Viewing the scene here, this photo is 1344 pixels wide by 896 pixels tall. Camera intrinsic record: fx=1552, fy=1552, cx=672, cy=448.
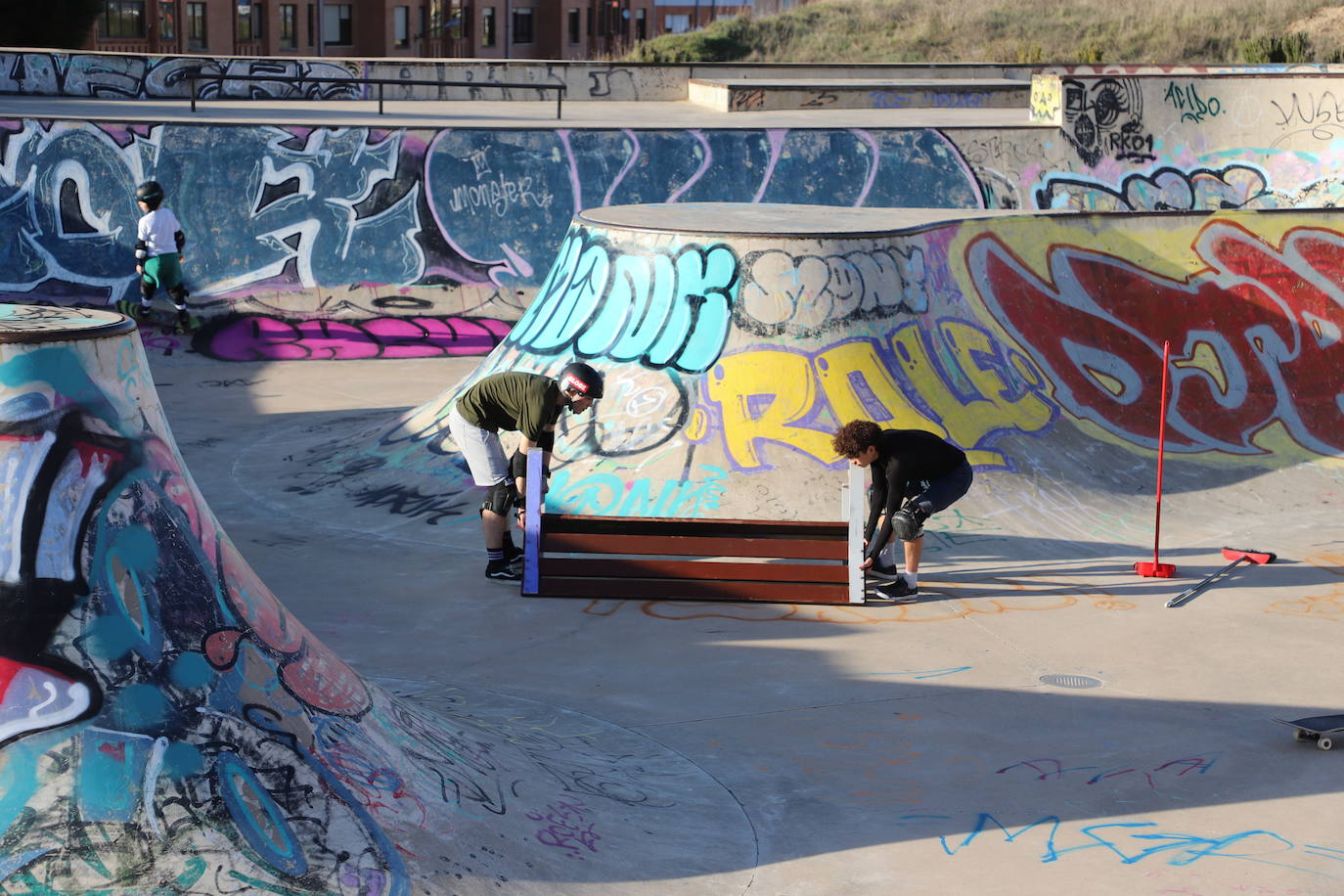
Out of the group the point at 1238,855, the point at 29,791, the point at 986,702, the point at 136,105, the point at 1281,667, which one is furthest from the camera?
the point at 136,105

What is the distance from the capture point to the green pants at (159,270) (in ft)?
52.1

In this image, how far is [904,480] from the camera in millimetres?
8984

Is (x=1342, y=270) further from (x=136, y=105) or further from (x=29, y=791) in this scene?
(x=136, y=105)

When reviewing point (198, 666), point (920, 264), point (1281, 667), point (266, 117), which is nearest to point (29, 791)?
point (198, 666)

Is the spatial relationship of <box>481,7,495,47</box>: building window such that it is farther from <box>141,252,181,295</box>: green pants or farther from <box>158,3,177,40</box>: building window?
<box>141,252,181,295</box>: green pants

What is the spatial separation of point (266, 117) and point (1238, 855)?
18946 mm

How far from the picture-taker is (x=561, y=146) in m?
18.2

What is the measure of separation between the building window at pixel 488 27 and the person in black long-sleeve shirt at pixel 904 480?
61566mm

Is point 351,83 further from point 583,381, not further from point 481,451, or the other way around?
point 583,381

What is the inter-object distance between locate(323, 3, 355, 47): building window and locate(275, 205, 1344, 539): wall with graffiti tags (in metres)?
51.0

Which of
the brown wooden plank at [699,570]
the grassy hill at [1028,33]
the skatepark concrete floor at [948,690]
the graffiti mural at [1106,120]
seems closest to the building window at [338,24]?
the grassy hill at [1028,33]

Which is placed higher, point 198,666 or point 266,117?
point 266,117

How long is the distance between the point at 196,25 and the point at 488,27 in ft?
57.3

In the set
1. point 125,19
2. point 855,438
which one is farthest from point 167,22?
point 855,438
